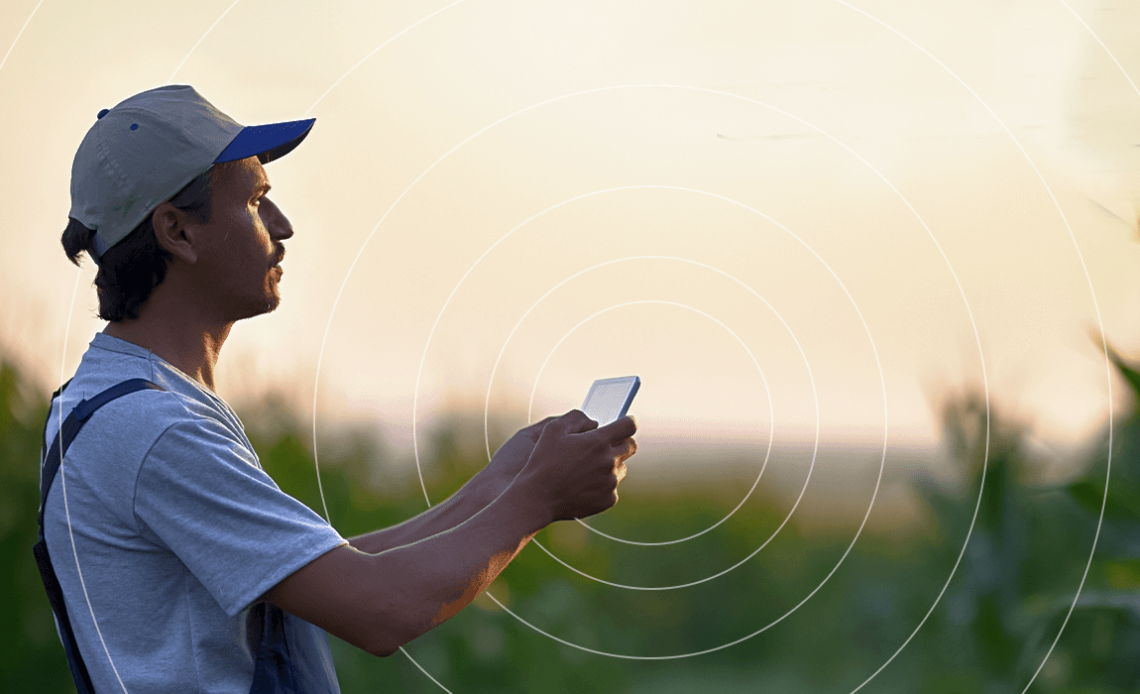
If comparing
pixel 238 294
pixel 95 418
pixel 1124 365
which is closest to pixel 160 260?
pixel 238 294

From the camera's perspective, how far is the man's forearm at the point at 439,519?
1680 mm

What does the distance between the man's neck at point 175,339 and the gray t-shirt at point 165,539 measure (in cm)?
11

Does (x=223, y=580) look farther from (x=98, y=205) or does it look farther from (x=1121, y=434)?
(x=1121, y=434)

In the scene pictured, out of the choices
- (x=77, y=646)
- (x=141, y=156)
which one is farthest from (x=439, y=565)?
(x=141, y=156)

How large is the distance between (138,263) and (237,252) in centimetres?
14

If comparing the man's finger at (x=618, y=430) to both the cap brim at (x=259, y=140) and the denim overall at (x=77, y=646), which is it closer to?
the denim overall at (x=77, y=646)

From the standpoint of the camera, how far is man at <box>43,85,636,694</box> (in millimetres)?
1107

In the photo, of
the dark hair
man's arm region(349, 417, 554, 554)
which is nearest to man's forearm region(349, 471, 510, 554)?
man's arm region(349, 417, 554, 554)

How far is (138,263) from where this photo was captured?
134cm

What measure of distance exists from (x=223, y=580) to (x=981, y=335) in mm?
2941

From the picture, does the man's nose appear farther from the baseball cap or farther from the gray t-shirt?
the gray t-shirt

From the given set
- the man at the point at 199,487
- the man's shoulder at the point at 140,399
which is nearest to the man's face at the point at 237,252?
the man at the point at 199,487

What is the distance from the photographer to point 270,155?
5.25ft

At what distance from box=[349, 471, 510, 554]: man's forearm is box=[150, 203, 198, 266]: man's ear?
0.61 meters
